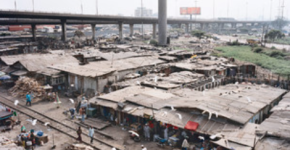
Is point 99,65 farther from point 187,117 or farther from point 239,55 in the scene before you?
point 239,55

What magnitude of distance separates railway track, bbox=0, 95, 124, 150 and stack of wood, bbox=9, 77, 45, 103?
1.24m

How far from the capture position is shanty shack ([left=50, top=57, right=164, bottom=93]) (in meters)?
22.2

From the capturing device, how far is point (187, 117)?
1373 centimetres

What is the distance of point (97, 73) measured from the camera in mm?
22266

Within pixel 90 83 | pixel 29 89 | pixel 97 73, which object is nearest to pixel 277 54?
pixel 97 73

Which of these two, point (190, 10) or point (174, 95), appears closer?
point (174, 95)

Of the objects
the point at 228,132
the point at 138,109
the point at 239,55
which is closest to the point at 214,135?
the point at 228,132

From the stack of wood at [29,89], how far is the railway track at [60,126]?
1241 mm

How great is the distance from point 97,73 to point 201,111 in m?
11.7

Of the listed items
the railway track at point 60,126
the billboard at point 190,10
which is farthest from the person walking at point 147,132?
the billboard at point 190,10

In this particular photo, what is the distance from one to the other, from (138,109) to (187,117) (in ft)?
10.6

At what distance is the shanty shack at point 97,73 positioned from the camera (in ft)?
72.8

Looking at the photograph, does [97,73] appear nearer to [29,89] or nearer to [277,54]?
[29,89]

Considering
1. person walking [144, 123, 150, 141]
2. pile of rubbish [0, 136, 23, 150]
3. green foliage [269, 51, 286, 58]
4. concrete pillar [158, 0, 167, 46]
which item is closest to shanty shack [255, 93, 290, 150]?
person walking [144, 123, 150, 141]
